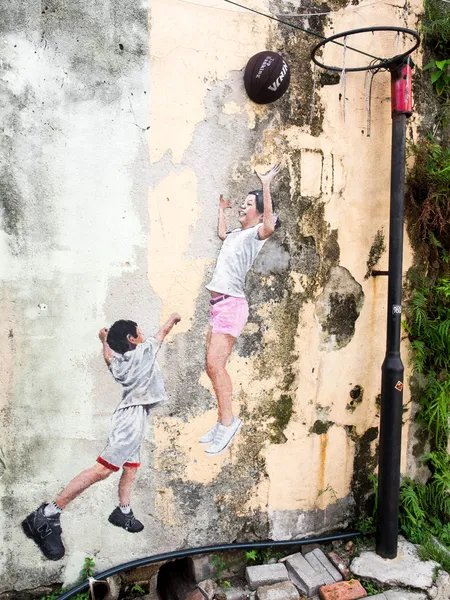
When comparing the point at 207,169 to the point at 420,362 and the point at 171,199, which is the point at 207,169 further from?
the point at 420,362

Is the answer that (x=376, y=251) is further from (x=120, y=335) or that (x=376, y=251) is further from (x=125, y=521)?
(x=125, y=521)

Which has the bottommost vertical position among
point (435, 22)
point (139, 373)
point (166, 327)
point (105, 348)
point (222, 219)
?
point (139, 373)

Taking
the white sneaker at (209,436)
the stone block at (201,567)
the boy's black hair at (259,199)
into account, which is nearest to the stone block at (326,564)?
the stone block at (201,567)

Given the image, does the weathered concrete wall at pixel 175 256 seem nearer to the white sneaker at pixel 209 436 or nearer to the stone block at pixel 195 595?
the white sneaker at pixel 209 436

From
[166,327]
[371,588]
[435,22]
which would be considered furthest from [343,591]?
[435,22]

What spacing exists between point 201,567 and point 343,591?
→ 105 cm

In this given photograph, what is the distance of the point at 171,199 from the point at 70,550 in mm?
2588

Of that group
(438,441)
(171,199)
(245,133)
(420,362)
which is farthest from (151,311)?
(438,441)

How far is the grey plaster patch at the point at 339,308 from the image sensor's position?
4.13 m

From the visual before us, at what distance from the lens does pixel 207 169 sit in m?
3.77

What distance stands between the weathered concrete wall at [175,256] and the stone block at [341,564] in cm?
24

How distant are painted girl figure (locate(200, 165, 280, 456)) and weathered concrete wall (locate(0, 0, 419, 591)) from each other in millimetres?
67

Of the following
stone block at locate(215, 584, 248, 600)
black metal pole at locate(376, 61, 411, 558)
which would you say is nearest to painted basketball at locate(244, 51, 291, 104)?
black metal pole at locate(376, 61, 411, 558)

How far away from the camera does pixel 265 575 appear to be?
3906 mm
